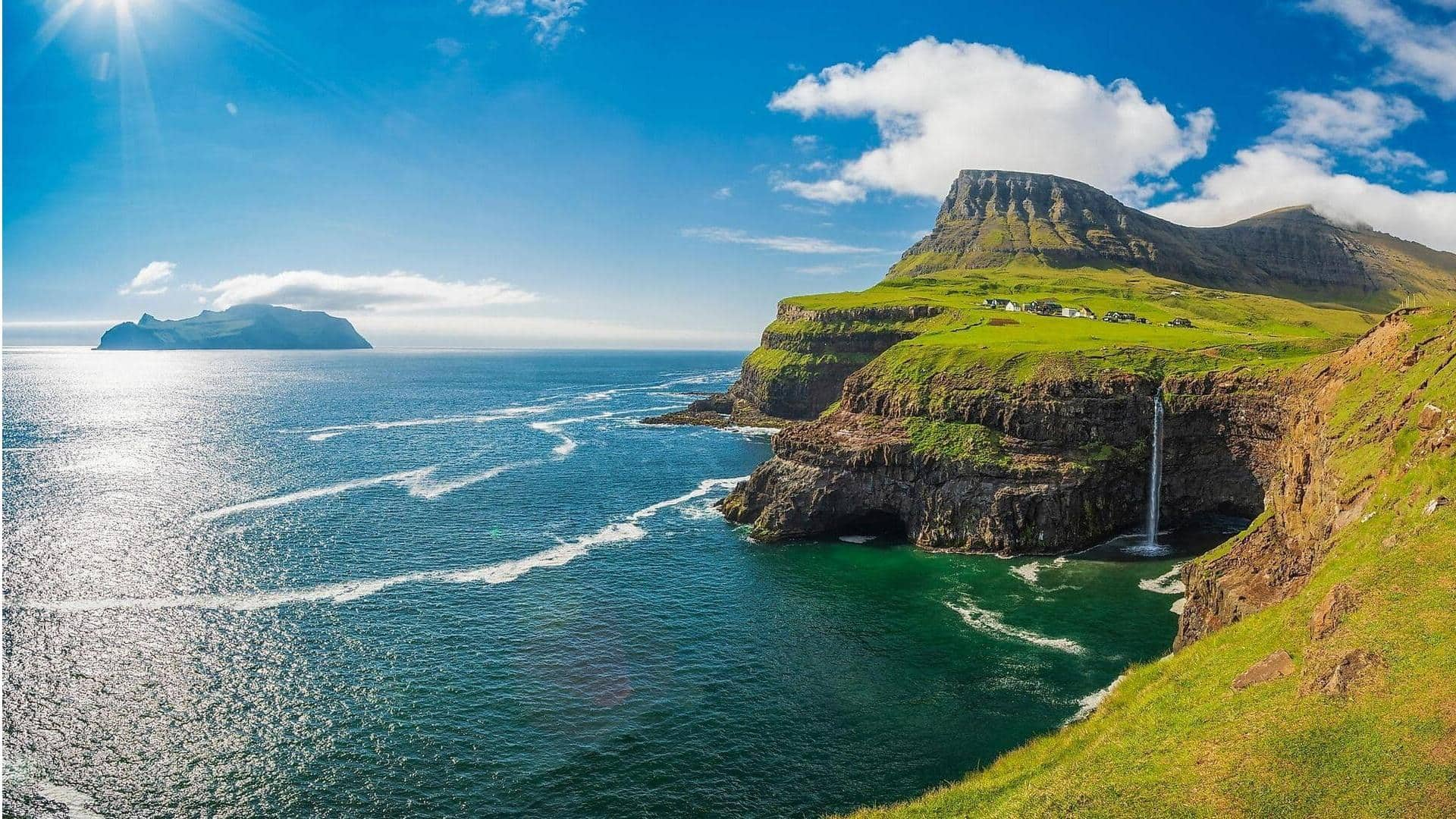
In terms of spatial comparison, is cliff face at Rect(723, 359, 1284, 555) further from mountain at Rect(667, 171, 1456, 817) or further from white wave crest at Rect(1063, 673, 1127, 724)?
white wave crest at Rect(1063, 673, 1127, 724)

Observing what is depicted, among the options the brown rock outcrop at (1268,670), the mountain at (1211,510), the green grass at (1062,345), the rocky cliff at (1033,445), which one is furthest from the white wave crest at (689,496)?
the brown rock outcrop at (1268,670)

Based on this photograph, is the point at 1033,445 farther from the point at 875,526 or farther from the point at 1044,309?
the point at 1044,309

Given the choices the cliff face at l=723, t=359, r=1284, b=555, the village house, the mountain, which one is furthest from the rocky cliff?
the village house

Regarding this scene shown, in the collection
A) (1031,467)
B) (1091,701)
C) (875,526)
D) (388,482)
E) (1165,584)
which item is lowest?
(1091,701)

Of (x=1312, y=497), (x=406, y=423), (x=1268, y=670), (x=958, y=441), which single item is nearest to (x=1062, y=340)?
(x=958, y=441)

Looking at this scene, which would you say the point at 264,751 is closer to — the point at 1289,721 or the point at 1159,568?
the point at 1289,721

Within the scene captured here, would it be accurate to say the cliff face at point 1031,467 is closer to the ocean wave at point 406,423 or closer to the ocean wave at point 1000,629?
the ocean wave at point 1000,629

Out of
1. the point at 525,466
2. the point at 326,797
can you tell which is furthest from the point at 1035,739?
the point at 525,466
